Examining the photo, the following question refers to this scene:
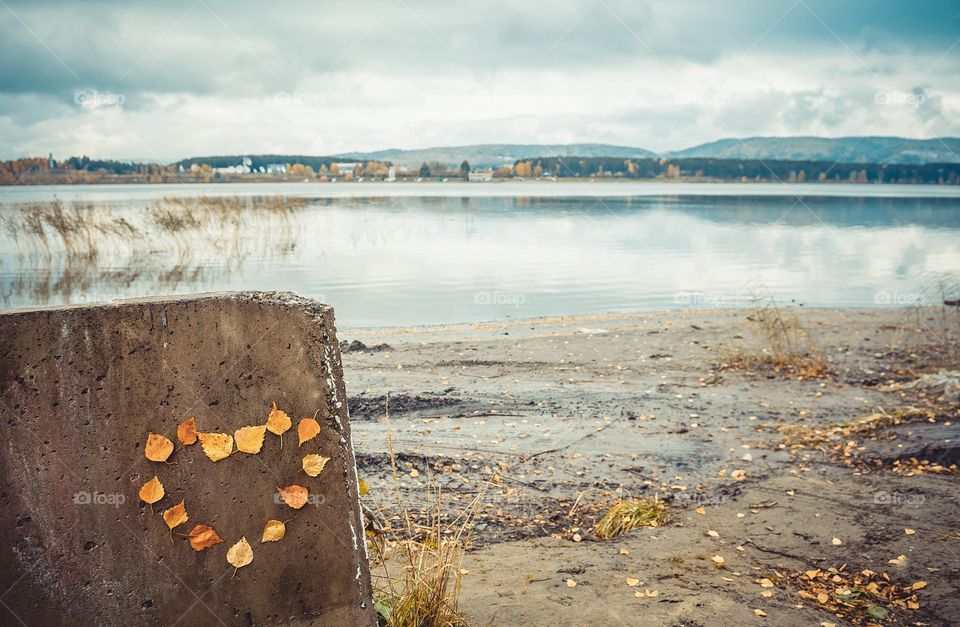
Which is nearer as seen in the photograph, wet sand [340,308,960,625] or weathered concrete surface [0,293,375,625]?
weathered concrete surface [0,293,375,625]

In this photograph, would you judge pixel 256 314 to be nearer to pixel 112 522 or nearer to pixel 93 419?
pixel 93 419

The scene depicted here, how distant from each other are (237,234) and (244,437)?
2820 centimetres

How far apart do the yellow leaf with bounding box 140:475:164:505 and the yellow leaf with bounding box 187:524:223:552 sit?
0.20m

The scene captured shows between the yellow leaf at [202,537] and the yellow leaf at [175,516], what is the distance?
0.06 metres

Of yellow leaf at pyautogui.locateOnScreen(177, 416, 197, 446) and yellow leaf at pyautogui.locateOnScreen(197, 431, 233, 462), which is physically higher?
yellow leaf at pyautogui.locateOnScreen(177, 416, 197, 446)
